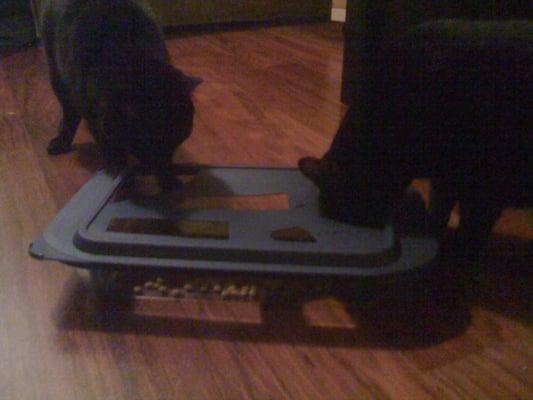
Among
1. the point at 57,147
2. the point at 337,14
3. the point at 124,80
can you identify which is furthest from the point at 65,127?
the point at 337,14

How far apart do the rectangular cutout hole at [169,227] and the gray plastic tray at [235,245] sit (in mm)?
50

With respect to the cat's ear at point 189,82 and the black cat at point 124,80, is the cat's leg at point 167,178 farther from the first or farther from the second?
the cat's ear at point 189,82

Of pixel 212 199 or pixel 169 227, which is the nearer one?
pixel 169 227

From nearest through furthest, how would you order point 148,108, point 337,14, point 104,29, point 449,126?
point 449,126
point 148,108
point 104,29
point 337,14

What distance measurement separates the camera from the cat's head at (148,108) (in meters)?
0.85

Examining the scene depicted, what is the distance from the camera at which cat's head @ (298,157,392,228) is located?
0.76m

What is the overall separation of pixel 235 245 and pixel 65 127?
0.81 meters

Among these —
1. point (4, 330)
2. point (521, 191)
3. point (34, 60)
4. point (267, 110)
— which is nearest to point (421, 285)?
point (521, 191)

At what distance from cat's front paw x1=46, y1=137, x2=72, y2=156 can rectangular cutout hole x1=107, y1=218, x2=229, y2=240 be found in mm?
470

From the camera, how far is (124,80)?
2.82ft

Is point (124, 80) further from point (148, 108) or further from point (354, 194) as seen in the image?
point (354, 194)

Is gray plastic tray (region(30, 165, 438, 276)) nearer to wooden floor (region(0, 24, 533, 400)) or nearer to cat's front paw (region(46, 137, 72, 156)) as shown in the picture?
wooden floor (region(0, 24, 533, 400))

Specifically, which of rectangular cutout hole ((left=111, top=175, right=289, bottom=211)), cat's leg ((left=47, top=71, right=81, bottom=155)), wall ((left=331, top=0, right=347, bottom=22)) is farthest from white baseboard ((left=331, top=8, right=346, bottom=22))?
rectangular cutout hole ((left=111, top=175, right=289, bottom=211))

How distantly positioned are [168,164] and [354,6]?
2.60ft
